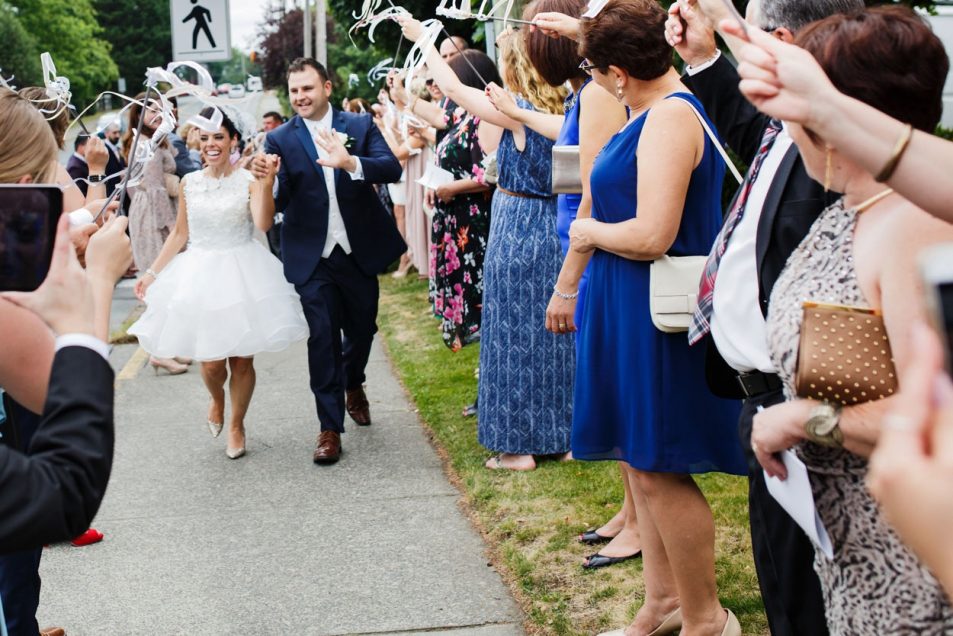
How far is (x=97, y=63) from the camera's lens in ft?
224

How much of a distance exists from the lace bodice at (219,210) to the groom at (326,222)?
0.37m

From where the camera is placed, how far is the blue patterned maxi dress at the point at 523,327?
591 centimetres

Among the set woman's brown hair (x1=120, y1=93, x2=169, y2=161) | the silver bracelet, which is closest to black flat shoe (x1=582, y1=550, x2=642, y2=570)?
the silver bracelet

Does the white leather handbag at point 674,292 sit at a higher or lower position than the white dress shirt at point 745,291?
lower

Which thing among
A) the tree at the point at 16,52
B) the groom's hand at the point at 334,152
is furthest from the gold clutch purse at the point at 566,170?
the tree at the point at 16,52

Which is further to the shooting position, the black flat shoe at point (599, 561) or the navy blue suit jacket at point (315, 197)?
the navy blue suit jacket at point (315, 197)

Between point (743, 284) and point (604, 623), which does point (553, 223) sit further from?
point (743, 284)

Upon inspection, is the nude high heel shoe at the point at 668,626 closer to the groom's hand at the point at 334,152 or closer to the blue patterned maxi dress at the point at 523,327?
the blue patterned maxi dress at the point at 523,327

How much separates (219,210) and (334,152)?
1071 mm

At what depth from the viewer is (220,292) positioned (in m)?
6.74

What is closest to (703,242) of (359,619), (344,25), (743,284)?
(743,284)

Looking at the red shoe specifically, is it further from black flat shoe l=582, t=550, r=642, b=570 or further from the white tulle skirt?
black flat shoe l=582, t=550, r=642, b=570

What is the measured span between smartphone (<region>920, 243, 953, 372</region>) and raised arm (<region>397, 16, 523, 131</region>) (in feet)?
14.5

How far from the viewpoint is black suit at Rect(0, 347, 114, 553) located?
1.76 metres
